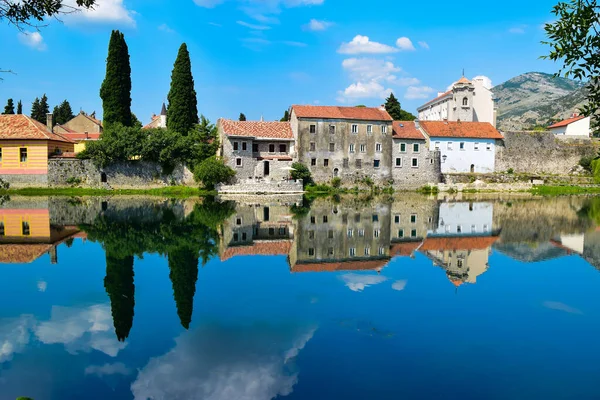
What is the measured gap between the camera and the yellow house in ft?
141

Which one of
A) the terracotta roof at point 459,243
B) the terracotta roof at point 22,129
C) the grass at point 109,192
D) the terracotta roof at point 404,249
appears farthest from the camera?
the terracotta roof at point 22,129

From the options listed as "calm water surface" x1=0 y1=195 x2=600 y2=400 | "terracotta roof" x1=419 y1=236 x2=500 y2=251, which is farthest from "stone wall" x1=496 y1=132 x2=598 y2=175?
"terracotta roof" x1=419 y1=236 x2=500 y2=251

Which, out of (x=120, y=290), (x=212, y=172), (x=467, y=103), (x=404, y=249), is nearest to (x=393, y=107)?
(x=467, y=103)

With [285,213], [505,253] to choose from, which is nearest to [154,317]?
[505,253]

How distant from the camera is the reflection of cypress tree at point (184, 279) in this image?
31.3ft

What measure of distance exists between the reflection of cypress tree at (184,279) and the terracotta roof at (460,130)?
41.6m

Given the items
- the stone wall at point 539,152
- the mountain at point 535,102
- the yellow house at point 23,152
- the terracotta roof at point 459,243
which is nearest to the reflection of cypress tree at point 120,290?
the terracotta roof at point 459,243

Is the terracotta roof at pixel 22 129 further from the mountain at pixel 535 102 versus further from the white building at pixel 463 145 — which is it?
the mountain at pixel 535 102

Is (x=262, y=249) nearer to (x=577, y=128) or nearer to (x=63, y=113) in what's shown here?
(x=577, y=128)

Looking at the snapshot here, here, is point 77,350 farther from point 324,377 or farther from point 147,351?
point 324,377

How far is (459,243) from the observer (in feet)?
60.4

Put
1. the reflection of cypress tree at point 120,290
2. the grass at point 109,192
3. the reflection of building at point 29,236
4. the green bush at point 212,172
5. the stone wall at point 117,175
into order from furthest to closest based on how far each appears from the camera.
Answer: the stone wall at point 117,175 < the green bush at point 212,172 < the grass at point 109,192 < the reflection of building at point 29,236 < the reflection of cypress tree at point 120,290

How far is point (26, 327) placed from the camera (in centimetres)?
871

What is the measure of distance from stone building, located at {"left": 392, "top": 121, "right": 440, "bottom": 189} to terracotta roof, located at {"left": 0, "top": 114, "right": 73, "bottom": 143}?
1273 inches
